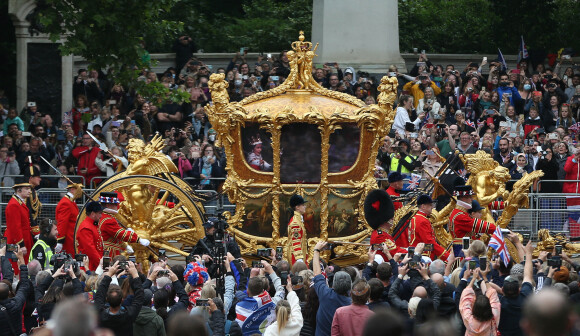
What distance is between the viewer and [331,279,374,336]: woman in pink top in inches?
445

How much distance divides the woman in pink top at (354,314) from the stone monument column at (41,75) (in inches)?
782

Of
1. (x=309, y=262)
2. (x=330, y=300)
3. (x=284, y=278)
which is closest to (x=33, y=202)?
(x=309, y=262)

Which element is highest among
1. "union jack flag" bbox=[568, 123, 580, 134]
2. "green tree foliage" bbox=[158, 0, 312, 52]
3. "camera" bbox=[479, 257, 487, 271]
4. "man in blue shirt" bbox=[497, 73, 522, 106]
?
"green tree foliage" bbox=[158, 0, 312, 52]

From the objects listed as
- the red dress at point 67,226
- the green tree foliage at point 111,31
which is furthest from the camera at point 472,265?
the green tree foliage at point 111,31

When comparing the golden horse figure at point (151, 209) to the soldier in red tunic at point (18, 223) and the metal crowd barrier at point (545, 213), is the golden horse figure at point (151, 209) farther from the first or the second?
the metal crowd barrier at point (545, 213)

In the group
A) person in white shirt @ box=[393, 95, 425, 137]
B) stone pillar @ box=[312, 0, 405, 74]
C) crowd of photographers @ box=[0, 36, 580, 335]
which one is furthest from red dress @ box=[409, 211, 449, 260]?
stone pillar @ box=[312, 0, 405, 74]

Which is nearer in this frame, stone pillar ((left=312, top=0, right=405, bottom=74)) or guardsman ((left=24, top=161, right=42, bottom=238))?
guardsman ((left=24, top=161, right=42, bottom=238))

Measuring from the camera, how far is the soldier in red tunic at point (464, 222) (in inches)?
722

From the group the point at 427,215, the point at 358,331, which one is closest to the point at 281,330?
the point at 358,331

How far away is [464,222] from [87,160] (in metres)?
8.85

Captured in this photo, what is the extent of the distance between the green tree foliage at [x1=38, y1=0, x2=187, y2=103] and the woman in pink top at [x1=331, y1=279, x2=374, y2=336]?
15.2 m

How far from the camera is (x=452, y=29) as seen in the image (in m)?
38.6

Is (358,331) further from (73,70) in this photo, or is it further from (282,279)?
(73,70)

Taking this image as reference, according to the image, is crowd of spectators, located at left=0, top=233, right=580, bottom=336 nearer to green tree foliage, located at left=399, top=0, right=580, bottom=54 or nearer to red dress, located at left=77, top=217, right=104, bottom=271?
red dress, located at left=77, top=217, right=104, bottom=271
